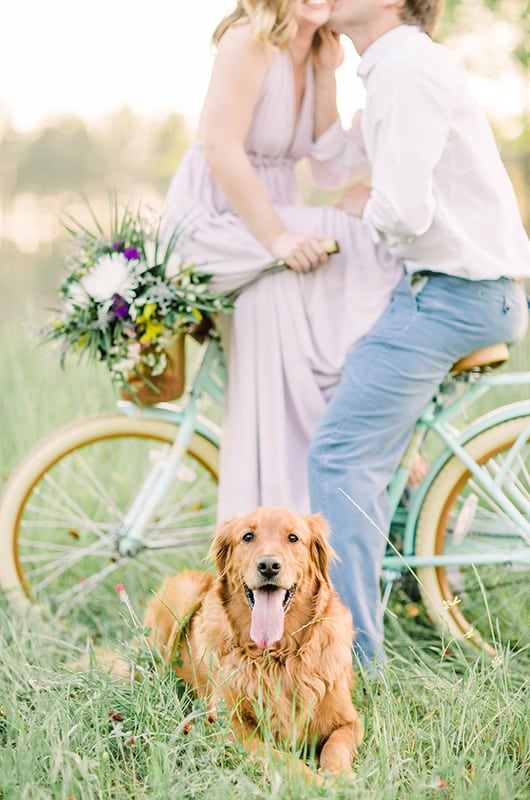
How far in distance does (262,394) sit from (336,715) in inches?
44.1

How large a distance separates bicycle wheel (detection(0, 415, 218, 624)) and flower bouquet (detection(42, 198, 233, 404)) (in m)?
0.28

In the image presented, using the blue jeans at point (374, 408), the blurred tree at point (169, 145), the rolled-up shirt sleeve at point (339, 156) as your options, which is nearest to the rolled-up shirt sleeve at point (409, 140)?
the blue jeans at point (374, 408)

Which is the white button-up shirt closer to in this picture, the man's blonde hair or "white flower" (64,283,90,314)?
the man's blonde hair

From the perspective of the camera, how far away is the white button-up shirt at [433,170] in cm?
253

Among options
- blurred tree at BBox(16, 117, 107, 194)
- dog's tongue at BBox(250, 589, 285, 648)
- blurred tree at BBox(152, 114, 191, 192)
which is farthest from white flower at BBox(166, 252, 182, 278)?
blurred tree at BBox(16, 117, 107, 194)

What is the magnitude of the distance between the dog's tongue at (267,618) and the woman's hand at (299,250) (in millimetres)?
1117

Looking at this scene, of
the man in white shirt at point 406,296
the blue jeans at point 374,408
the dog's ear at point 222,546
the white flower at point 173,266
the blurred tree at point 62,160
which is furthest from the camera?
the blurred tree at point 62,160

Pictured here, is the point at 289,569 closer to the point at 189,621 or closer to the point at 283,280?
the point at 189,621

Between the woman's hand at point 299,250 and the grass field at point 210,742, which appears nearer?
the grass field at point 210,742

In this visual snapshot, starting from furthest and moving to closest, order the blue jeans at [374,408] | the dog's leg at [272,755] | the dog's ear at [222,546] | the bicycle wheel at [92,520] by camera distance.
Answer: the bicycle wheel at [92,520], the blue jeans at [374,408], the dog's ear at [222,546], the dog's leg at [272,755]

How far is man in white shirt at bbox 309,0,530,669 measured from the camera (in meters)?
2.65

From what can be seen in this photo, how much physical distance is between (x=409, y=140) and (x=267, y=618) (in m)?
1.38

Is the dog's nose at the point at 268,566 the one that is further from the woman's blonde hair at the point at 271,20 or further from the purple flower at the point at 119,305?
the woman's blonde hair at the point at 271,20

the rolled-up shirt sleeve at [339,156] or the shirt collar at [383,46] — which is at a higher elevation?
the shirt collar at [383,46]
